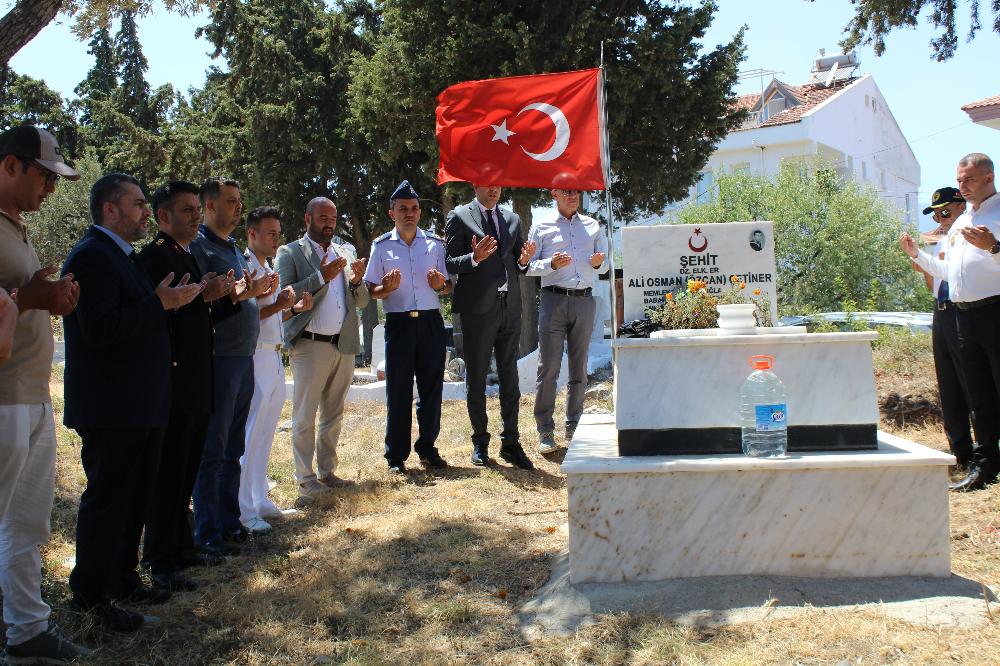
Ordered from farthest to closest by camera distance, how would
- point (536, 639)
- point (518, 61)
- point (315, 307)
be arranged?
1. point (518, 61)
2. point (315, 307)
3. point (536, 639)

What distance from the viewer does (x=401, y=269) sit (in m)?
6.21

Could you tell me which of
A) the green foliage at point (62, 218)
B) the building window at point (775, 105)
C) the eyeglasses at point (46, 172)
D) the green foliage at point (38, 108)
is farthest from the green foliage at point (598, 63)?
the green foliage at point (38, 108)

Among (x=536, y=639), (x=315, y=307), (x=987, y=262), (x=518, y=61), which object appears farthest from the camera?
(x=518, y=61)

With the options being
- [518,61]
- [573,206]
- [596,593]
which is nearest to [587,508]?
[596,593]

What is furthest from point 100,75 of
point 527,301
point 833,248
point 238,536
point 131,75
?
point 238,536

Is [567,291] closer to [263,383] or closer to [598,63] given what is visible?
[263,383]

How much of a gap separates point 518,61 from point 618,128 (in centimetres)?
232

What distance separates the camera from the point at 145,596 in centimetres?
361

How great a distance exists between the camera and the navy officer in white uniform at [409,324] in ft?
20.2

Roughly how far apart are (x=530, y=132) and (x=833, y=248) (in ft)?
40.2

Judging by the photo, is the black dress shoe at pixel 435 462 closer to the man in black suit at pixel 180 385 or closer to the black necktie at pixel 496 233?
the black necktie at pixel 496 233

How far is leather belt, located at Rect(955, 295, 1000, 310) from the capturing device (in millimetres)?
4793

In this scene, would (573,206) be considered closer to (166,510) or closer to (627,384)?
(627,384)

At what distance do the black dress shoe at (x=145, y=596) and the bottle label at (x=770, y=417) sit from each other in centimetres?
304
